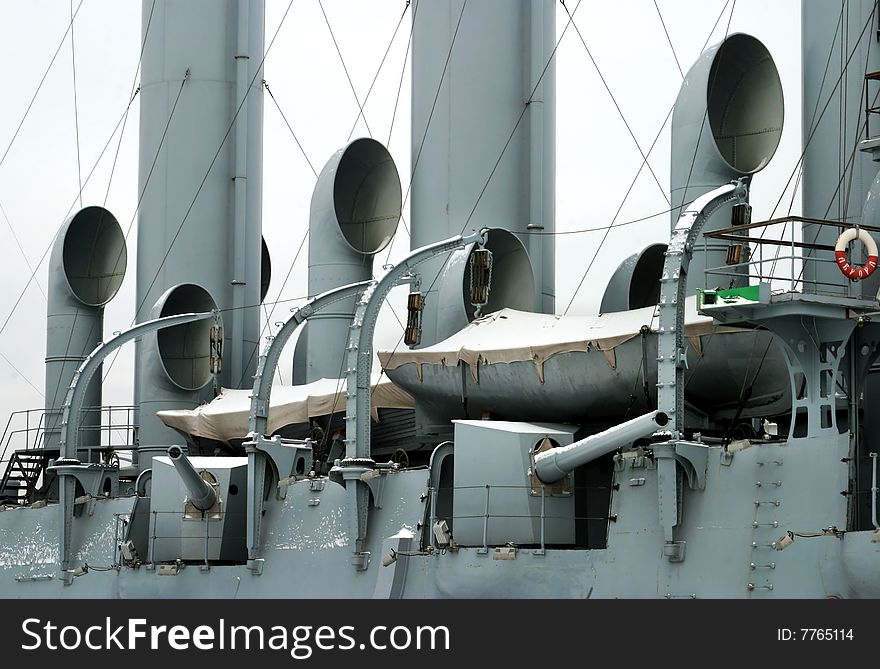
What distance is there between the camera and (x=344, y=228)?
36.0 meters

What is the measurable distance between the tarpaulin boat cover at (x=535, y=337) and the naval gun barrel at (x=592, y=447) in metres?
1.99

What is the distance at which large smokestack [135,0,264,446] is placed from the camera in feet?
137

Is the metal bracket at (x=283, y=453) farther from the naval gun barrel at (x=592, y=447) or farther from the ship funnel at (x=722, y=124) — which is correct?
the ship funnel at (x=722, y=124)

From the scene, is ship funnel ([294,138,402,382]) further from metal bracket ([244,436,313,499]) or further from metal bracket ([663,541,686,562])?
metal bracket ([663,541,686,562])

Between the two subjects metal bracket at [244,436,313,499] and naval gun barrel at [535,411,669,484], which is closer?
naval gun barrel at [535,411,669,484]

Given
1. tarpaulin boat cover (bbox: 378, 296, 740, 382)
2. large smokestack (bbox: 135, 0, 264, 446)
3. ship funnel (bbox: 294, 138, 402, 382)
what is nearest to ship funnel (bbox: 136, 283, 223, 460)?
large smokestack (bbox: 135, 0, 264, 446)

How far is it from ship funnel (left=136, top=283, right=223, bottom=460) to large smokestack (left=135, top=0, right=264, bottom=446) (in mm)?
1376

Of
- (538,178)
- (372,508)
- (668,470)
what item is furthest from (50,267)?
(668,470)

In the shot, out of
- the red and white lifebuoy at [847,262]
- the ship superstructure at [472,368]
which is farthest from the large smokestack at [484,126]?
the red and white lifebuoy at [847,262]

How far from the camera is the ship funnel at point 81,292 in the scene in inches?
1592

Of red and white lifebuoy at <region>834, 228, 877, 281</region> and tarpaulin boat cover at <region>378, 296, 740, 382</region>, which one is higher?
red and white lifebuoy at <region>834, 228, 877, 281</region>

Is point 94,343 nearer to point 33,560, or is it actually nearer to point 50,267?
point 50,267
